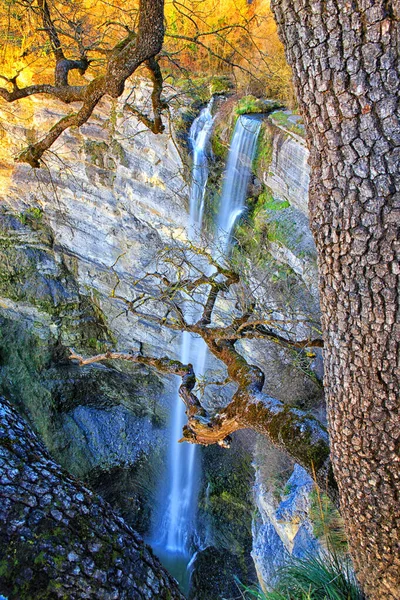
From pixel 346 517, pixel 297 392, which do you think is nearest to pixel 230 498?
pixel 297 392

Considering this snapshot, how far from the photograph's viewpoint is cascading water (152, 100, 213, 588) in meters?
7.08

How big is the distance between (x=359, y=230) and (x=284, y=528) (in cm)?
397

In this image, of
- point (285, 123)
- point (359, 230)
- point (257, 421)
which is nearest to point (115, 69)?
point (359, 230)

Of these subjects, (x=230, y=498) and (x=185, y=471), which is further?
(x=185, y=471)

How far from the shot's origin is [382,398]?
5.49 ft

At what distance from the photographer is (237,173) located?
6523mm

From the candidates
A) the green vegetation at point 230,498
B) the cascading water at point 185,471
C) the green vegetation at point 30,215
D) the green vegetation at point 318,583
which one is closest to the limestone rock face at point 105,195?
the green vegetation at point 30,215

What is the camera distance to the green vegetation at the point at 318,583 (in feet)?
7.63

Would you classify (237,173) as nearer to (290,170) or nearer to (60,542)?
(290,170)

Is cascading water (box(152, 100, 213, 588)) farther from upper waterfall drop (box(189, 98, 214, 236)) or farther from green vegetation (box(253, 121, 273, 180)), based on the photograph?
green vegetation (box(253, 121, 273, 180))

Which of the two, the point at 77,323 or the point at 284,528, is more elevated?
the point at 77,323

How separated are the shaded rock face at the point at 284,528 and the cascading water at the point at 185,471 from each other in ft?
12.0

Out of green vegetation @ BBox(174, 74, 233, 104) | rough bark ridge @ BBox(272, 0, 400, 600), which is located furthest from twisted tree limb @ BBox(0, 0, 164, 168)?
green vegetation @ BBox(174, 74, 233, 104)

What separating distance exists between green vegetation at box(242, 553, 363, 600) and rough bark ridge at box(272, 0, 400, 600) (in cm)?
44
